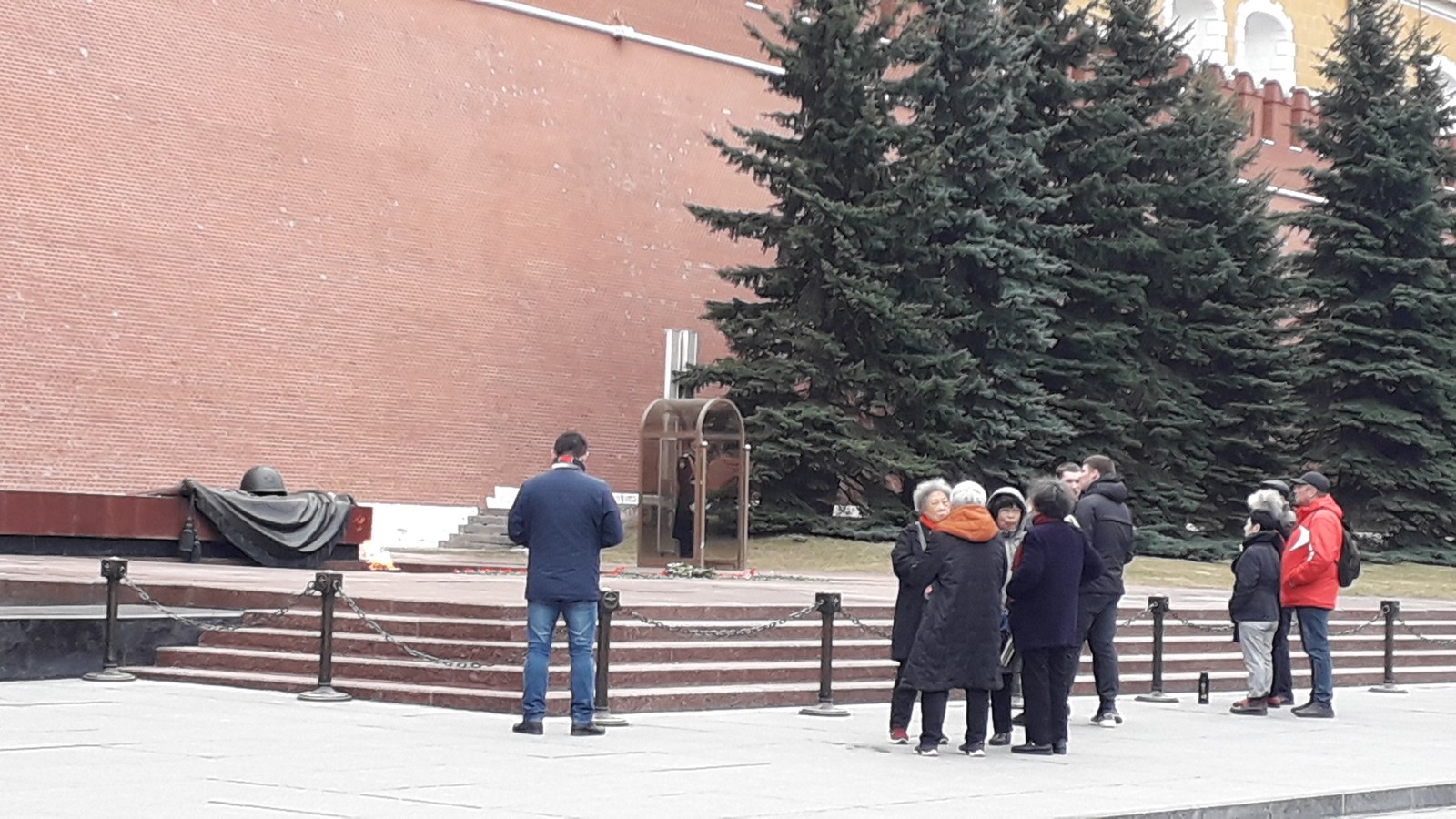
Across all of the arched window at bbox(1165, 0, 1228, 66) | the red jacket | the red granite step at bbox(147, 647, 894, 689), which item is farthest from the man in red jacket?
the arched window at bbox(1165, 0, 1228, 66)

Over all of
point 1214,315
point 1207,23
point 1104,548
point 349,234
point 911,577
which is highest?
point 1207,23

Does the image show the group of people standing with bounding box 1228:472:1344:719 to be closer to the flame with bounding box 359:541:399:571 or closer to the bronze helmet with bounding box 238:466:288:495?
the flame with bounding box 359:541:399:571

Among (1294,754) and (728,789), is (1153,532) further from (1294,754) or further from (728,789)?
(728,789)

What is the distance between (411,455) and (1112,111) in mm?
10870

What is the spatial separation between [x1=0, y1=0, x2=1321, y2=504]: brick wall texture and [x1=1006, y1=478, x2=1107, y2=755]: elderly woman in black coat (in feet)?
52.9

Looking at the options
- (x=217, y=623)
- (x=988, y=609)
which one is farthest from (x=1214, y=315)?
(x=988, y=609)

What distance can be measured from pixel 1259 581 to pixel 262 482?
12295mm

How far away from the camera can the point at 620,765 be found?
877 centimetres

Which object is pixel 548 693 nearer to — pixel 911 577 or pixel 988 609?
pixel 911 577

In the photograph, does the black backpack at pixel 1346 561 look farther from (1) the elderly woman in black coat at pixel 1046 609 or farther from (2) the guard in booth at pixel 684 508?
(2) the guard in booth at pixel 684 508

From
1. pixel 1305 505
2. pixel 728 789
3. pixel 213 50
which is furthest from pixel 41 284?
pixel 728 789

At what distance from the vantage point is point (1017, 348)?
89.1 ft

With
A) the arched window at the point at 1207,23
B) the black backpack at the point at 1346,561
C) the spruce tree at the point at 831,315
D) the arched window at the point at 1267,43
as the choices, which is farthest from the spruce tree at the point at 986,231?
the arched window at the point at 1267,43

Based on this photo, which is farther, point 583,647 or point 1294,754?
point 1294,754
